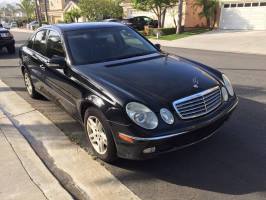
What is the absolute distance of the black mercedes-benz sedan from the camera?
12.0 ft

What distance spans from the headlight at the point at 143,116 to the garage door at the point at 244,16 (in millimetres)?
23275

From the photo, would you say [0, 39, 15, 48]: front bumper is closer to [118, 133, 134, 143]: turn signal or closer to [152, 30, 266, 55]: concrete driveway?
[152, 30, 266, 55]: concrete driveway

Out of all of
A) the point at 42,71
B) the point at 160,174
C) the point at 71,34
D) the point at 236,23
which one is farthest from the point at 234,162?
the point at 236,23

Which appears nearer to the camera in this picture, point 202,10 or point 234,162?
point 234,162

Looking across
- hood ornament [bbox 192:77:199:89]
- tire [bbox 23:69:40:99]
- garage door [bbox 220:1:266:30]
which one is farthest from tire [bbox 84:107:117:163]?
garage door [bbox 220:1:266:30]

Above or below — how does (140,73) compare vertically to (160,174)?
above

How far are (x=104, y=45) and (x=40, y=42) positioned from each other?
165 cm

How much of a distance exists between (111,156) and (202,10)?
25306 millimetres

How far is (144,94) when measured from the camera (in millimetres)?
3789

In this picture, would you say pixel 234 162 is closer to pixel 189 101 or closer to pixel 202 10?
pixel 189 101

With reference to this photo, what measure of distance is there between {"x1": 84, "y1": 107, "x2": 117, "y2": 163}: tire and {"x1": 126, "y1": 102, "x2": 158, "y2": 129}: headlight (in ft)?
1.22

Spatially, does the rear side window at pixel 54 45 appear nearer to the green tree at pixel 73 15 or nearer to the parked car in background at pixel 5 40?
the parked car in background at pixel 5 40

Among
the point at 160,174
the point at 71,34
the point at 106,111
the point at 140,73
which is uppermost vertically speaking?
the point at 71,34

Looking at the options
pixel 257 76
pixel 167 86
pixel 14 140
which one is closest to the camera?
pixel 167 86
